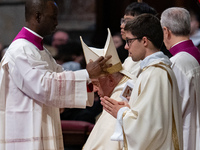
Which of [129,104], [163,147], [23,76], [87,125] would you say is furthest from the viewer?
[87,125]

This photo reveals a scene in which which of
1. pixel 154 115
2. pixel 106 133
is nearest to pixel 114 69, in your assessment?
pixel 106 133

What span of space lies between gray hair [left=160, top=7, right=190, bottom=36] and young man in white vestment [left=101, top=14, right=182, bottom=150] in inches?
40.8

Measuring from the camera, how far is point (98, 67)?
4.17 metres

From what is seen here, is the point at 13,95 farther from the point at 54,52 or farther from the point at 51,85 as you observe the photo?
the point at 54,52

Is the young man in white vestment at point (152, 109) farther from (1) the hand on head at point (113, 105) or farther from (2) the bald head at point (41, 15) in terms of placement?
(2) the bald head at point (41, 15)

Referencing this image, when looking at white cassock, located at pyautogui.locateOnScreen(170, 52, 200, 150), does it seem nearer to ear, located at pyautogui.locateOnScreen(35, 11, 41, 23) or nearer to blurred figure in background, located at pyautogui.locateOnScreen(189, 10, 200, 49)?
ear, located at pyautogui.locateOnScreen(35, 11, 41, 23)

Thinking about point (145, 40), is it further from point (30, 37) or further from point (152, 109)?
point (30, 37)

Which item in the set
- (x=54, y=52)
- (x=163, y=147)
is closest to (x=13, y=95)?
(x=163, y=147)

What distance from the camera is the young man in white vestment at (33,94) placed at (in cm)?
422

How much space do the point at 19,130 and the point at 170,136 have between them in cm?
147

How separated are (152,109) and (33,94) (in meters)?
1.22

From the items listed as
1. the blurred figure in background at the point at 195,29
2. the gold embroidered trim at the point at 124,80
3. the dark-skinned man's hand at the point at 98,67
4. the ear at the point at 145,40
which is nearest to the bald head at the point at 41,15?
the dark-skinned man's hand at the point at 98,67

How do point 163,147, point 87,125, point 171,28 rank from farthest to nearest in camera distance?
1. point 87,125
2. point 171,28
3. point 163,147

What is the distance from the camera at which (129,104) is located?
12.3 ft
